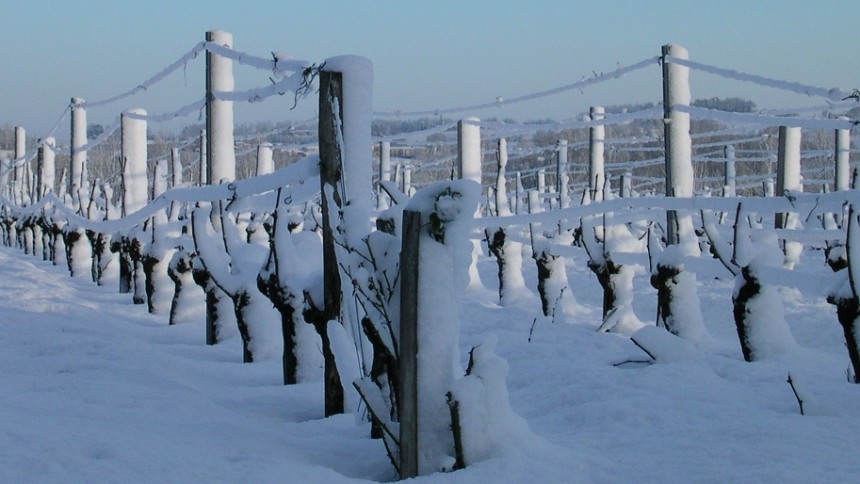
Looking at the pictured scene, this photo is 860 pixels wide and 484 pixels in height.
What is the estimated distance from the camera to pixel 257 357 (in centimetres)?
559

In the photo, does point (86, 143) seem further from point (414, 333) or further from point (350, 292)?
point (414, 333)

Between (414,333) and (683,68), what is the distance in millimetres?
5001

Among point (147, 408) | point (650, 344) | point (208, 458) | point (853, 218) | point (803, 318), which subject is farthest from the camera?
point (803, 318)

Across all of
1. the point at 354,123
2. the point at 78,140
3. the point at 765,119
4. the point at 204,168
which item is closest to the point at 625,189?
the point at 204,168

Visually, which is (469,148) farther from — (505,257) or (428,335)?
(428,335)

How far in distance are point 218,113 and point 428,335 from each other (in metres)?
4.81

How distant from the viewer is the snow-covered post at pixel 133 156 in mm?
10867

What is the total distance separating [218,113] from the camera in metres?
7.25

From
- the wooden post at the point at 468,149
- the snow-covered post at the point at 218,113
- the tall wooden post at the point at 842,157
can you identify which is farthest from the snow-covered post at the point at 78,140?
the tall wooden post at the point at 842,157

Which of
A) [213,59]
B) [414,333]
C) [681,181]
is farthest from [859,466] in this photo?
[213,59]

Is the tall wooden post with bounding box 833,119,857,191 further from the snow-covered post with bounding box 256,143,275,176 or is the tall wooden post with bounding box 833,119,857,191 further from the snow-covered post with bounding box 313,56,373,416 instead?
the snow-covered post with bounding box 313,56,373,416

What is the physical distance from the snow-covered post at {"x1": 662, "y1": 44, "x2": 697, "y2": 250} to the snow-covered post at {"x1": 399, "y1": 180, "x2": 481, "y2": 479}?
4.29m

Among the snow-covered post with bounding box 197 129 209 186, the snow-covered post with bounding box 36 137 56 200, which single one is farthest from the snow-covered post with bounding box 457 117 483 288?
the snow-covered post with bounding box 36 137 56 200

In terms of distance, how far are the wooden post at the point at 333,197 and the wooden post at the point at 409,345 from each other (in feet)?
3.10
